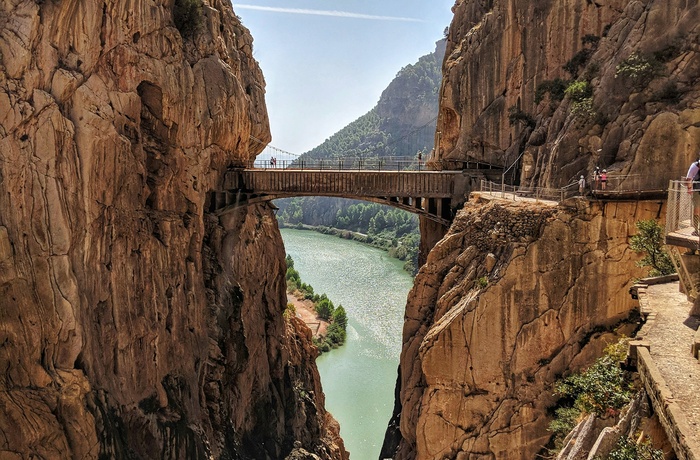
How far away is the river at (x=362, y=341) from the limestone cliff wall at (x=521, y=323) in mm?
14262

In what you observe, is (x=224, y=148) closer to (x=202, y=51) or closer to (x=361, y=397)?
(x=202, y=51)

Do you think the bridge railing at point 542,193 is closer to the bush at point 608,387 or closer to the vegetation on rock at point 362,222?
the bush at point 608,387

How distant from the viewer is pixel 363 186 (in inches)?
753

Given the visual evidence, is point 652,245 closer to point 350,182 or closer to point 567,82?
point 567,82

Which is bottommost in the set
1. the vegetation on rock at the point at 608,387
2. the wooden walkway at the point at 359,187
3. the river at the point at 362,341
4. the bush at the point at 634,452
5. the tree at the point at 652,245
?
the river at the point at 362,341

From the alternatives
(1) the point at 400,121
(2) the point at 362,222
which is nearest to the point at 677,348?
(2) the point at 362,222

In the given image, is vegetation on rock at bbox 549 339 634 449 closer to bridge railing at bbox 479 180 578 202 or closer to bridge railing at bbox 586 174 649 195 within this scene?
bridge railing at bbox 586 174 649 195

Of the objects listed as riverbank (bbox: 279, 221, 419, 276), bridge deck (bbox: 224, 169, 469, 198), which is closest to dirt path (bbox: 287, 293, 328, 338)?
riverbank (bbox: 279, 221, 419, 276)

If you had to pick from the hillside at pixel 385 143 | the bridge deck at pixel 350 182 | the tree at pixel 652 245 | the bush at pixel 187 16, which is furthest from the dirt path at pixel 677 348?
the hillside at pixel 385 143

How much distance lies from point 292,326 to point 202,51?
1438 cm

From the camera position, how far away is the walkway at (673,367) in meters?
4.63

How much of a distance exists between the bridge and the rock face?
0.99 m

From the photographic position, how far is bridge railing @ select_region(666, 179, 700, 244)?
715 cm

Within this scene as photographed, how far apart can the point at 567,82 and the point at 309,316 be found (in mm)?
33258
